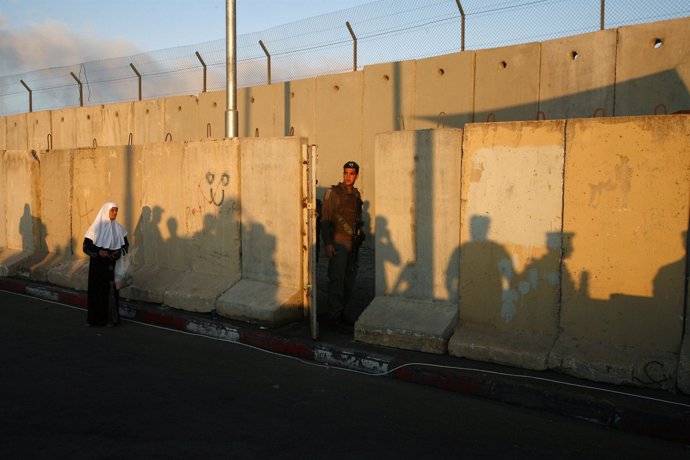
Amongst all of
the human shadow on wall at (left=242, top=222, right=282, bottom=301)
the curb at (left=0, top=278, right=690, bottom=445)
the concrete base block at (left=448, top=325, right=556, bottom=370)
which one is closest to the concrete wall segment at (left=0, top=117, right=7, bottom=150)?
the human shadow on wall at (left=242, top=222, right=282, bottom=301)

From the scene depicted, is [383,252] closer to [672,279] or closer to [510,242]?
[510,242]

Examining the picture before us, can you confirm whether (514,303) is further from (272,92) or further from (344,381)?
(272,92)

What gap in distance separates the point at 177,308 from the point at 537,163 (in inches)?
206

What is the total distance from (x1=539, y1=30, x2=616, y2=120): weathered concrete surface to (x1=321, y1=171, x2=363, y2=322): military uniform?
172 inches

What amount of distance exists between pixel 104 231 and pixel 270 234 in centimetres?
213

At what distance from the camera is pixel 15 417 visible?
14.7 feet

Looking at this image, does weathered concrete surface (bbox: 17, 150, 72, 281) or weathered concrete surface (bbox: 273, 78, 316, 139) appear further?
weathered concrete surface (bbox: 273, 78, 316, 139)

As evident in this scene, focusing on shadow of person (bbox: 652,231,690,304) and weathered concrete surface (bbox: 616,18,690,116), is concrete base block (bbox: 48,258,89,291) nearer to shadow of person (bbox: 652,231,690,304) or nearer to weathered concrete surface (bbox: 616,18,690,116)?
shadow of person (bbox: 652,231,690,304)

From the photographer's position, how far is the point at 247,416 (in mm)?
4652

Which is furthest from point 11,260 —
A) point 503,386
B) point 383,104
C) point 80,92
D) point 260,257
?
point 503,386

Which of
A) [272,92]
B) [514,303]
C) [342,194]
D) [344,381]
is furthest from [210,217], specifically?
[272,92]

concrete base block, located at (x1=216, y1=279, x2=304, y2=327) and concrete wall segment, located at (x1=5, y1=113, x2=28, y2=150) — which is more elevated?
concrete wall segment, located at (x1=5, y1=113, x2=28, y2=150)

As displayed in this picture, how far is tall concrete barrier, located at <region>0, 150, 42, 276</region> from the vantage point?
1225cm

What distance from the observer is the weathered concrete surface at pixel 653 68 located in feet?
29.2
